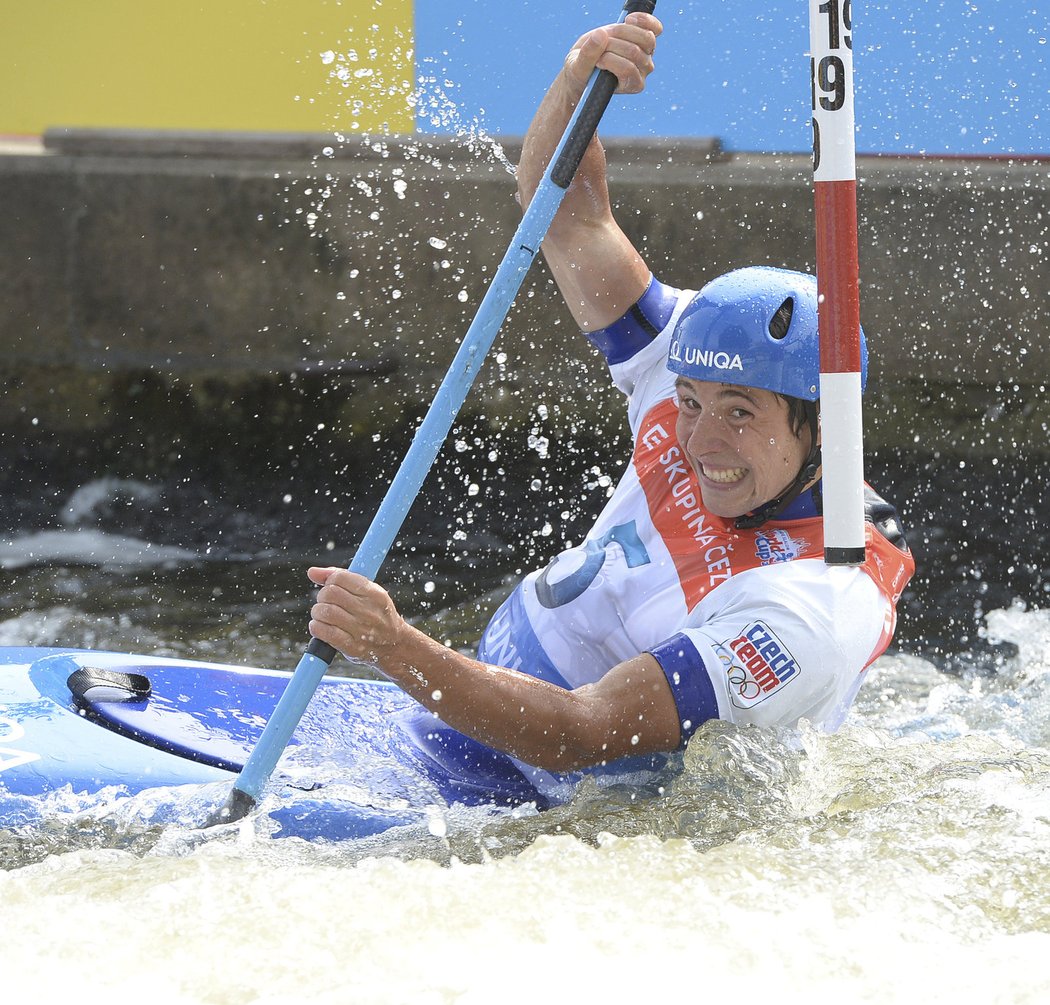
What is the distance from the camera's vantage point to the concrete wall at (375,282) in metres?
6.89

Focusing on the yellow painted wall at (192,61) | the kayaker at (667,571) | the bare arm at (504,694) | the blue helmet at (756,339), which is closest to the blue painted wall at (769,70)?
the yellow painted wall at (192,61)

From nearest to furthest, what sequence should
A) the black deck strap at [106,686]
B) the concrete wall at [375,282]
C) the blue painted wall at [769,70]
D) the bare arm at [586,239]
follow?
the black deck strap at [106,686] < the bare arm at [586,239] < the blue painted wall at [769,70] < the concrete wall at [375,282]

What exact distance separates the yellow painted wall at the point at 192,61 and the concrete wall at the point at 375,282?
0.18m

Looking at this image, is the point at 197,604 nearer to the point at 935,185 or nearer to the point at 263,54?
the point at 263,54

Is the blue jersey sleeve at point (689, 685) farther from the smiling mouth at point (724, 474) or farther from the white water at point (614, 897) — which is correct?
the smiling mouth at point (724, 474)

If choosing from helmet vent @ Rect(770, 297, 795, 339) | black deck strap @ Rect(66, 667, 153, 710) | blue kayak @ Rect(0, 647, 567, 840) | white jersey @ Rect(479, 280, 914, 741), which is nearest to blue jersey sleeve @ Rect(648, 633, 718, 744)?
white jersey @ Rect(479, 280, 914, 741)

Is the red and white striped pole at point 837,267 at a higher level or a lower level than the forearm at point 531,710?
higher

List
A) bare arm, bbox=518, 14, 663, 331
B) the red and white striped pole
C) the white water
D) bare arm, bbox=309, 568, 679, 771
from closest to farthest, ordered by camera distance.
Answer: the white water
bare arm, bbox=309, 568, 679, 771
the red and white striped pole
bare arm, bbox=518, 14, 663, 331

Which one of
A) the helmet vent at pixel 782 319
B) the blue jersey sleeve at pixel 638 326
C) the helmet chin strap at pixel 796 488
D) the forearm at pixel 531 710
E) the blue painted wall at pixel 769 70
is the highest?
the blue painted wall at pixel 769 70

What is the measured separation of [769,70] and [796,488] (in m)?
4.55

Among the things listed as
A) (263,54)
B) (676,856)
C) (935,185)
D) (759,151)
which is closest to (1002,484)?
(935,185)

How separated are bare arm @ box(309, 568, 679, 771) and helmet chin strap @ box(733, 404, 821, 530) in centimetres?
41

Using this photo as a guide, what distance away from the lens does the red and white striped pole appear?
2461 millimetres

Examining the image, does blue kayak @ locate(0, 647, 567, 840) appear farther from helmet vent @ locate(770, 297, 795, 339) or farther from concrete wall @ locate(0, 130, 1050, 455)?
concrete wall @ locate(0, 130, 1050, 455)
